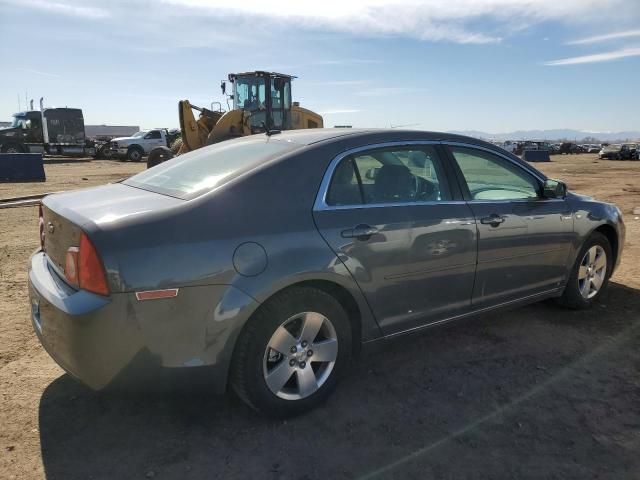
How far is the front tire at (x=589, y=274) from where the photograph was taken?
4.48 m

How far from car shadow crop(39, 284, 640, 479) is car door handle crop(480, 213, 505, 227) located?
955mm

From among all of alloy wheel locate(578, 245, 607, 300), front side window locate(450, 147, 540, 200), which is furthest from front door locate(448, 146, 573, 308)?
alloy wheel locate(578, 245, 607, 300)

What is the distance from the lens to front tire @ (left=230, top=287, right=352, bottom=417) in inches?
107

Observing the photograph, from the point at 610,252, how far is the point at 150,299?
13.8 feet

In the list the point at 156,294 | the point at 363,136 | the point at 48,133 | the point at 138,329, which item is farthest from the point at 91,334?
the point at 48,133

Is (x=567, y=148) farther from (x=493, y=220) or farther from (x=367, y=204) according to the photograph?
(x=367, y=204)

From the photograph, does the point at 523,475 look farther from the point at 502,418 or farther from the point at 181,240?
the point at 181,240

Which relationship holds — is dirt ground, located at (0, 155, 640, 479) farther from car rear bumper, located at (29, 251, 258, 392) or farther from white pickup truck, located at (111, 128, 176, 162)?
white pickup truck, located at (111, 128, 176, 162)

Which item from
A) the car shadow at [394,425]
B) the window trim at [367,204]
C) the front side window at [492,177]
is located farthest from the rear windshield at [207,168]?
the front side window at [492,177]

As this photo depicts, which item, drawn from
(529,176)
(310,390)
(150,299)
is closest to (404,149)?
(529,176)

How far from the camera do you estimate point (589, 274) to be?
462cm

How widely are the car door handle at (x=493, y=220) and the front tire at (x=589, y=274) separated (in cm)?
118

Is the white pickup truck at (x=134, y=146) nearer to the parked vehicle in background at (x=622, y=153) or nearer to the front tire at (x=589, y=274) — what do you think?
the front tire at (x=589, y=274)

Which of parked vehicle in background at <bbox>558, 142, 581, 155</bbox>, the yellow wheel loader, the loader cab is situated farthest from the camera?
parked vehicle in background at <bbox>558, 142, 581, 155</bbox>
